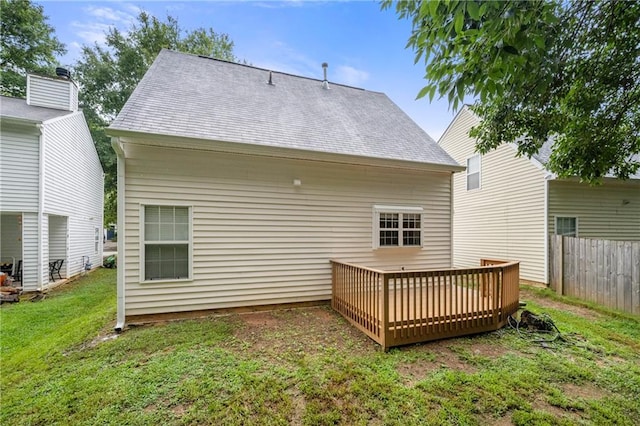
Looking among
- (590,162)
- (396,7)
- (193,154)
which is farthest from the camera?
(193,154)

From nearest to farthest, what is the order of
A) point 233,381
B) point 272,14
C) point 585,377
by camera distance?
point 233,381
point 585,377
point 272,14

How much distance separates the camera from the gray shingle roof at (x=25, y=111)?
788cm

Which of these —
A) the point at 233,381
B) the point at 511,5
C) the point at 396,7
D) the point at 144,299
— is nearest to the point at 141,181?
the point at 144,299

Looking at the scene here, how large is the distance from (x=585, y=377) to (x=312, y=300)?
14.2 feet

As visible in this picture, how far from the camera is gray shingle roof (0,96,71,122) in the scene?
7880mm

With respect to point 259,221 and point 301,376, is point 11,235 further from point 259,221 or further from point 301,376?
point 301,376

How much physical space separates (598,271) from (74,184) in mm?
16984

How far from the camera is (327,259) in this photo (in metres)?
5.98

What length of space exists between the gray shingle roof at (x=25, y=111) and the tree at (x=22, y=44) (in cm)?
814

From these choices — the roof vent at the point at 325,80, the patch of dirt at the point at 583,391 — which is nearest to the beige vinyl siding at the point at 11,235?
the roof vent at the point at 325,80

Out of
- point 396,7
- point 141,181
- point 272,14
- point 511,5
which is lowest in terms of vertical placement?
point 141,181

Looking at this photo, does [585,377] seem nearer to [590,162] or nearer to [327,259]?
[590,162]

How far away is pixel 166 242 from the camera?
493 cm

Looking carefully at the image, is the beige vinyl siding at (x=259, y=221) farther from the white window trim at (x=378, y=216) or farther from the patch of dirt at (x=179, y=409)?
the patch of dirt at (x=179, y=409)
